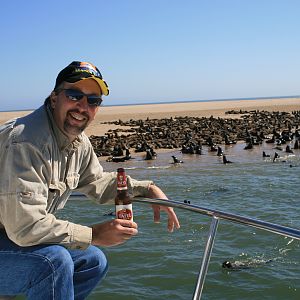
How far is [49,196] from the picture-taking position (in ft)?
8.66

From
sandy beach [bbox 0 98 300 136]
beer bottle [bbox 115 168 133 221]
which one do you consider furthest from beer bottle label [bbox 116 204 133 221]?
sandy beach [bbox 0 98 300 136]

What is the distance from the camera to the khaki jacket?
90.9 inches

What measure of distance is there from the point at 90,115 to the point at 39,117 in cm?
33

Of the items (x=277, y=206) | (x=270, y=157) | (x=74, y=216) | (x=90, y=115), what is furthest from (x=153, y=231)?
(x=270, y=157)

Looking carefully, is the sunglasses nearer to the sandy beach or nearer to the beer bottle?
the beer bottle

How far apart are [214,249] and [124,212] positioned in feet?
14.3

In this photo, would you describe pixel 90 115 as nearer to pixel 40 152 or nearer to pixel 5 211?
pixel 40 152

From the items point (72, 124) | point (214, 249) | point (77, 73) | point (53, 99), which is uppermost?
point (77, 73)

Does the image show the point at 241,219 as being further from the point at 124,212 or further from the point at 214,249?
the point at 214,249

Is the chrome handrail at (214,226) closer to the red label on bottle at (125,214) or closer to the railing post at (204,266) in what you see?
the railing post at (204,266)

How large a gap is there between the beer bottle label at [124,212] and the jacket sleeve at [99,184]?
574 millimetres

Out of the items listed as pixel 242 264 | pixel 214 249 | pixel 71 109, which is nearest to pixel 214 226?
pixel 71 109

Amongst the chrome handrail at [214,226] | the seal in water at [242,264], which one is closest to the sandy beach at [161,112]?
the seal in water at [242,264]

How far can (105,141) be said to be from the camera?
2177cm
